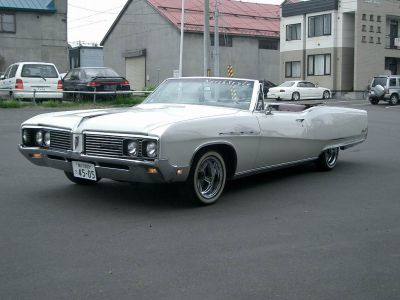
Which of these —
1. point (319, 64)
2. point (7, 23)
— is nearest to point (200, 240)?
point (7, 23)

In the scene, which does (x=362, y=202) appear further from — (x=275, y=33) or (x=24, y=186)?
(x=275, y=33)

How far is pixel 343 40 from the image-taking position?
4219cm

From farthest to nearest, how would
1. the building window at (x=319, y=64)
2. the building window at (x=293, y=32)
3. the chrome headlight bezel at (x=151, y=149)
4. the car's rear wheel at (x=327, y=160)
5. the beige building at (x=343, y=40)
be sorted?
1. the building window at (x=293, y=32)
2. the building window at (x=319, y=64)
3. the beige building at (x=343, y=40)
4. the car's rear wheel at (x=327, y=160)
5. the chrome headlight bezel at (x=151, y=149)

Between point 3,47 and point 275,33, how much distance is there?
74.8ft

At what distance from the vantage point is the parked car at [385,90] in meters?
33.4

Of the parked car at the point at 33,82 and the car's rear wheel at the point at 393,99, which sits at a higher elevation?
the parked car at the point at 33,82

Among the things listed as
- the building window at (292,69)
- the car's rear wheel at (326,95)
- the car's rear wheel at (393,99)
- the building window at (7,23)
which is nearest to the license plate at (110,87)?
the car's rear wheel at (393,99)

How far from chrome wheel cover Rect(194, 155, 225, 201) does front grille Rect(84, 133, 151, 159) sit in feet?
2.83

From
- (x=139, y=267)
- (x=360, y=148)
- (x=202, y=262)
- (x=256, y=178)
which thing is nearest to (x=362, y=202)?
(x=256, y=178)

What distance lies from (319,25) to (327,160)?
120 ft

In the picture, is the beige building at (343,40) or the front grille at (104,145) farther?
the beige building at (343,40)

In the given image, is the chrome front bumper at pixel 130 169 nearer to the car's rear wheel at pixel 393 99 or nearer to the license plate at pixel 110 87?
the license plate at pixel 110 87

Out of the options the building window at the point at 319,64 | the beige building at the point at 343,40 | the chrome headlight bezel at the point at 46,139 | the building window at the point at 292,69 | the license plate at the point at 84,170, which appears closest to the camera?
the license plate at the point at 84,170

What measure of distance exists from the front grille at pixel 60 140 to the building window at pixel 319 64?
3876cm
